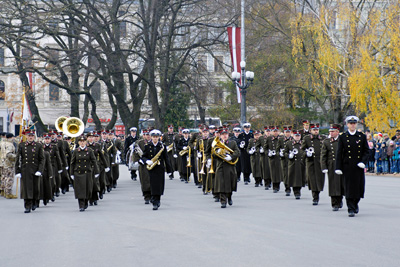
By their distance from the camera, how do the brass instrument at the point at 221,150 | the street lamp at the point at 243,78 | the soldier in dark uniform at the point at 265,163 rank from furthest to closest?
the street lamp at the point at 243,78
the soldier in dark uniform at the point at 265,163
the brass instrument at the point at 221,150

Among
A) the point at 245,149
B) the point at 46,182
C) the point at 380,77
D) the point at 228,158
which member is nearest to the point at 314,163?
the point at 228,158

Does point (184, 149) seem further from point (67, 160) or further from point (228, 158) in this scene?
point (228, 158)

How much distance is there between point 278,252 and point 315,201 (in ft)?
24.0

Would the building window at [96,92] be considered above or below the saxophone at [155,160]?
above

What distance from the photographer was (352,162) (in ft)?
47.0

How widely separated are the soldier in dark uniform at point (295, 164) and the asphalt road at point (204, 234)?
19.8 inches

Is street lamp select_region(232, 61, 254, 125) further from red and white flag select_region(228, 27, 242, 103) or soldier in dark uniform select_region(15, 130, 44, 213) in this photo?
soldier in dark uniform select_region(15, 130, 44, 213)

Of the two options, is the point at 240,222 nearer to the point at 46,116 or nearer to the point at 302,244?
the point at 302,244

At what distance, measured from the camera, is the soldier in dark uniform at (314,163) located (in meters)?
17.0

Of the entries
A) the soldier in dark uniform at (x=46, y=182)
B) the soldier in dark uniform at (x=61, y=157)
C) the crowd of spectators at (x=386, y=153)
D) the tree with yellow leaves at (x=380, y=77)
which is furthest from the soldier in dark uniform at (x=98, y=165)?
the tree with yellow leaves at (x=380, y=77)

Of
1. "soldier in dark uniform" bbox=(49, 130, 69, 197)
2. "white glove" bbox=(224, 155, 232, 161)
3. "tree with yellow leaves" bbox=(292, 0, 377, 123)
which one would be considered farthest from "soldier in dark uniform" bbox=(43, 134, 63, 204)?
"tree with yellow leaves" bbox=(292, 0, 377, 123)

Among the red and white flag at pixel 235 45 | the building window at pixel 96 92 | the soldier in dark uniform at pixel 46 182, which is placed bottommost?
the soldier in dark uniform at pixel 46 182

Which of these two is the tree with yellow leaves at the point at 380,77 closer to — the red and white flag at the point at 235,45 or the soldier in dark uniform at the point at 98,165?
the red and white flag at the point at 235,45

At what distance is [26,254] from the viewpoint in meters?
10.0
